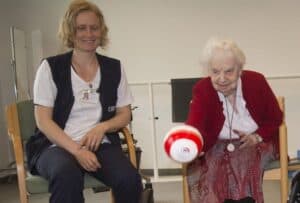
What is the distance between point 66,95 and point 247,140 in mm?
783

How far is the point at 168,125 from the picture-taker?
3.77 meters

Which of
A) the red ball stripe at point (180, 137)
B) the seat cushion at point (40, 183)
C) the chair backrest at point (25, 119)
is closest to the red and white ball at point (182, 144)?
the red ball stripe at point (180, 137)

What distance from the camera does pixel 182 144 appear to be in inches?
57.4

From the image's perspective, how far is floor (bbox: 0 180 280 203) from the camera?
2934mm

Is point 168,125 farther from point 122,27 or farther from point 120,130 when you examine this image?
point 120,130

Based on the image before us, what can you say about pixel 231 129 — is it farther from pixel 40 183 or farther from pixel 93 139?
pixel 40 183

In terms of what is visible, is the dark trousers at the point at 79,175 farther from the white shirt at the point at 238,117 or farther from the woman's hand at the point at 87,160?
the white shirt at the point at 238,117

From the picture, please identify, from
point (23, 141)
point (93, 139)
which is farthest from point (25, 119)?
point (93, 139)

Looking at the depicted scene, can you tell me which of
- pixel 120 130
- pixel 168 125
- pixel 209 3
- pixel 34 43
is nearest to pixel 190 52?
pixel 209 3

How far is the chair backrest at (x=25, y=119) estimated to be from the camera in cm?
197

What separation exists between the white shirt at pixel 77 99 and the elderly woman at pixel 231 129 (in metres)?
0.42

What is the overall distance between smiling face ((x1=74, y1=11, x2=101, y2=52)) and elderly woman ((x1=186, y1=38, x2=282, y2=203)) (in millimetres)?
503

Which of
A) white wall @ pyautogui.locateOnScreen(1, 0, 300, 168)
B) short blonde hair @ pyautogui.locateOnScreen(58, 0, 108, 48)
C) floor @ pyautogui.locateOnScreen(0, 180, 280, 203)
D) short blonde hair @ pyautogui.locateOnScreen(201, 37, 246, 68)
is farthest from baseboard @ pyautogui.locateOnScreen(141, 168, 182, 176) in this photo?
short blonde hair @ pyautogui.locateOnScreen(201, 37, 246, 68)

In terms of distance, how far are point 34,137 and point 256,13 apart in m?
2.31
